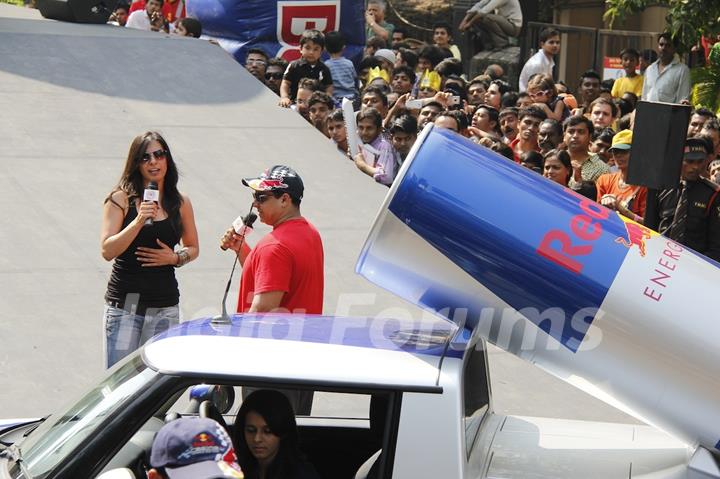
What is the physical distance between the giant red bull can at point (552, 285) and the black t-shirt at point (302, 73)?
962 cm

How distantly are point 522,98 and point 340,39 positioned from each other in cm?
282

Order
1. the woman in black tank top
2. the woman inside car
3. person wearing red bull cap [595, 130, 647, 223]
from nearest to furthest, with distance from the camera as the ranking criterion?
the woman inside car < the woman in black tank top < person wearing red bull cap [595, 130, 647, 223]

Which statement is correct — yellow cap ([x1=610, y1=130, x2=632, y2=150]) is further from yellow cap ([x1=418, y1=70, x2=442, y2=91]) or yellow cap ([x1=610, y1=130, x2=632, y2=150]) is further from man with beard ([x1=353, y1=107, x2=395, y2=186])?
yellow cap ([x1=418, y1=70, x2=442, y2=91])

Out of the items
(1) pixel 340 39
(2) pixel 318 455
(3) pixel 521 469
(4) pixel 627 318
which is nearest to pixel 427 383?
(3) pixel 521 469

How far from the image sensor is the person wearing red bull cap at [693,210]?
7969 millimetres

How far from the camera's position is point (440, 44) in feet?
56.6

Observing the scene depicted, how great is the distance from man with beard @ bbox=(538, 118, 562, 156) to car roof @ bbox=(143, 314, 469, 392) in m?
6.59

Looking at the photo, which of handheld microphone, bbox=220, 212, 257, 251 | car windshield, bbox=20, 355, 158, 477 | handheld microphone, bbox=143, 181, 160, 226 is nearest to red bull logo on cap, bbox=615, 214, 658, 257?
car windshield, bbox=20, 355, 158, 477

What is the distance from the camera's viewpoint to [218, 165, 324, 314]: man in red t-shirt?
567 cm

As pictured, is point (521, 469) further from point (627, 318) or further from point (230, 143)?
point (230, 143)

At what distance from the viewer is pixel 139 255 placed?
6254 millimetres

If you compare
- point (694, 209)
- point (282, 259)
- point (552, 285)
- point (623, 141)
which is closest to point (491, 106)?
point (623, 141)

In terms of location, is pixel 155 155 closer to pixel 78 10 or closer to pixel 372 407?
pixel 372 407

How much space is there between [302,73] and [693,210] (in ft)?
21.5
